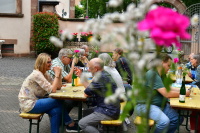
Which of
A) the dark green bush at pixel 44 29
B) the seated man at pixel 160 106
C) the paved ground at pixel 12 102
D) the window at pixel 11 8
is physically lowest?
the paved ground at pixel 12 102

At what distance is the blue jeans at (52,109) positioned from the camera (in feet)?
16.4

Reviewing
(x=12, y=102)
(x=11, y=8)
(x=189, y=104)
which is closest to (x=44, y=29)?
(x=11, y=8)

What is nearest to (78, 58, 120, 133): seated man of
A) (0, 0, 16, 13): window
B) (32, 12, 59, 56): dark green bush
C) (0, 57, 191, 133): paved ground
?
(0, 57, 191, 133): paved ground

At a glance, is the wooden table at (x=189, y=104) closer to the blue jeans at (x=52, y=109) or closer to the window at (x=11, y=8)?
the blue jeans at (x=52, y=109)

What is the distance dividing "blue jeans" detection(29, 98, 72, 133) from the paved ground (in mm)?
727

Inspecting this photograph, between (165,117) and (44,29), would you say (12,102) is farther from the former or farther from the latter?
(44,29)

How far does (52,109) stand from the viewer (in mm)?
5238

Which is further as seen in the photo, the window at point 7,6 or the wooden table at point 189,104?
the window at point 7,6

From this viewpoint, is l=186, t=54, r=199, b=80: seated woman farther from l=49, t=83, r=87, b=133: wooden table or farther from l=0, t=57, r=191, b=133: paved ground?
l=49, t=83, r=87, b=133: wooden table

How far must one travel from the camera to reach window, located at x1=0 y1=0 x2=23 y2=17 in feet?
59.6

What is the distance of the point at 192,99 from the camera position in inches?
191

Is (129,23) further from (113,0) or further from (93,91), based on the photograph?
(93,91)

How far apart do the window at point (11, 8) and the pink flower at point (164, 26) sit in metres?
17.5

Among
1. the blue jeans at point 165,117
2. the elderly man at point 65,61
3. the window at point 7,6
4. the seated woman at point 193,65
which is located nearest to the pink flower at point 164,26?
the blue jeans at point 165,117
